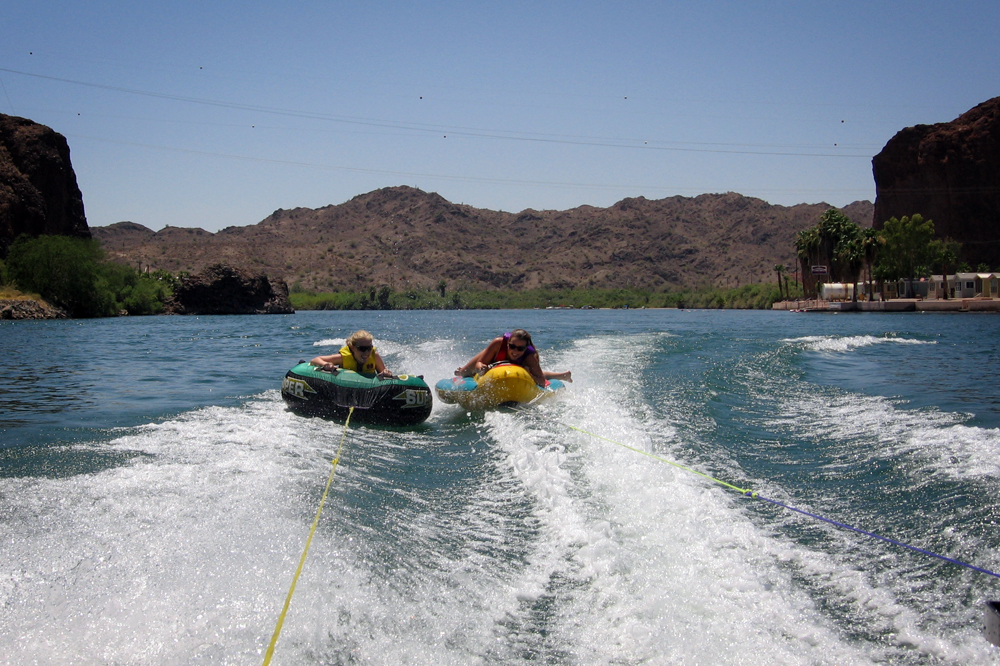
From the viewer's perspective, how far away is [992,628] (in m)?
2.32

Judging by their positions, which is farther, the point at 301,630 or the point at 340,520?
the point at 340,520

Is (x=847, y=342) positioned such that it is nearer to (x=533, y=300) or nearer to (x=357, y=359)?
(x=357, y=359)

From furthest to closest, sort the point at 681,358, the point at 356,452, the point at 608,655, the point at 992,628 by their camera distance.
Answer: the point at 681,358
the point at 356,452
the point at 608,655
the point at 992,628

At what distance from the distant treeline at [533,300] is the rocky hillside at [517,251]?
18.0m

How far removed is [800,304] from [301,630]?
252 feet

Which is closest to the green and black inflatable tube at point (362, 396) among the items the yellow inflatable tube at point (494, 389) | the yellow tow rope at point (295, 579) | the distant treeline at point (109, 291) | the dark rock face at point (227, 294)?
the yellow inflatable tube at point (494, 389)

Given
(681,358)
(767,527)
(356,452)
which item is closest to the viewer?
(767,527)

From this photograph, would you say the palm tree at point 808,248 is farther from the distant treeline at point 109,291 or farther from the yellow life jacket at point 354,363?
Answer: the yellow life jacket at point 354,363

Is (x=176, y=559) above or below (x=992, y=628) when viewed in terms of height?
below

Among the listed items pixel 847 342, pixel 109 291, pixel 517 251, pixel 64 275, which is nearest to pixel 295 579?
pixel 847 342

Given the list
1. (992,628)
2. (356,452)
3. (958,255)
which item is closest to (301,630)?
(992,628)

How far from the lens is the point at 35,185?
6200 cm

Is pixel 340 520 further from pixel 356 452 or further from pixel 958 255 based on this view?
pixel 958 255

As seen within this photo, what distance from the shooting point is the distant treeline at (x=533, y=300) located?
95312 mm
